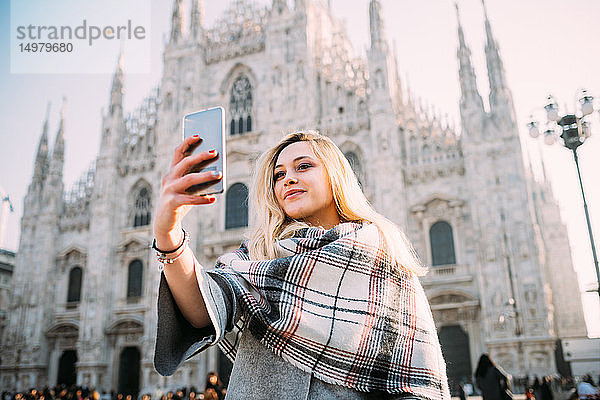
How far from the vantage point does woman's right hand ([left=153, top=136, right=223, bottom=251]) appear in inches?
50.3

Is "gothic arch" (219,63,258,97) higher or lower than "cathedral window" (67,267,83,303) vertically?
higher

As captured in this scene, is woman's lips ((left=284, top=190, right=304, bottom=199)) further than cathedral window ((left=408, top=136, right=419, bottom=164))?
No

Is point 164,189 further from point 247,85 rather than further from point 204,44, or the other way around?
point 204,44

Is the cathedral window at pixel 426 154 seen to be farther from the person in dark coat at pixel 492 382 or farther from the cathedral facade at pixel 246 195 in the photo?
the person in dark coat at pixel 492 382

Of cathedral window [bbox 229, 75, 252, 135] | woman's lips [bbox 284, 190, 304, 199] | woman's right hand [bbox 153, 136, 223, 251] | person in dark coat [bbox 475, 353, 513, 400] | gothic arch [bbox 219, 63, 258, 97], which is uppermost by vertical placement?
gothic arch [bbox 219, 63, 258, 97]

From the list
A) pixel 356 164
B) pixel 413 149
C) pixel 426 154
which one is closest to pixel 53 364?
pixel 356 164

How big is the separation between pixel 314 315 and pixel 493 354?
15.7m

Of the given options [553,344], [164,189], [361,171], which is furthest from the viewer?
[361,171]

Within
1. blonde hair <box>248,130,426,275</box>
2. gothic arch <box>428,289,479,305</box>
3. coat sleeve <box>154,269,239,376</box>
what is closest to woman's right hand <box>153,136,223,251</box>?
coat sleeve <box>154,269,239,376</box>

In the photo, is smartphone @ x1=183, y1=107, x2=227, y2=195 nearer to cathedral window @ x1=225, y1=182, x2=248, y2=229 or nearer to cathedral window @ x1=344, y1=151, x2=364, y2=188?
cathedral window @ x1=344, y1=151, x2=364, y2=188

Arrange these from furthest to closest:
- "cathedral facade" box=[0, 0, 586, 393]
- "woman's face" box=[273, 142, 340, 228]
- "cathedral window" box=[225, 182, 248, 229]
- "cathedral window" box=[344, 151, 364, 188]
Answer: "cathedral window" box=[225, 182, 248, 229], "cathedral window" box=[344, 151, 364, 188], "cathedral facade" box=[0, 0, 586, 393], "woman's face" box=[273, 142, 340, 228]

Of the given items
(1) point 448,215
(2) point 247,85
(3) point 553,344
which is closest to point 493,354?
(3) point 553,344

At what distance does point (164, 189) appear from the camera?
1.30 meters

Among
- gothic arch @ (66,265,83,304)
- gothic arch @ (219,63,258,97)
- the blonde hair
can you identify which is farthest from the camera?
gothic arch @ (219,63,258,97)
